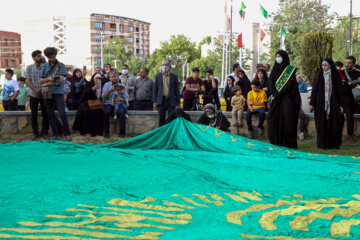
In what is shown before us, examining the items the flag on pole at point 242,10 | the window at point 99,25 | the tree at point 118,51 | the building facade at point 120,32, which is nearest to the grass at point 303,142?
the flag on pole at point 242,10

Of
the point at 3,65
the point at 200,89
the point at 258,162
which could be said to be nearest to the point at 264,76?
the point at 200,89

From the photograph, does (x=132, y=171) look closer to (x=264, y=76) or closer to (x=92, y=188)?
(x=92, y=188)

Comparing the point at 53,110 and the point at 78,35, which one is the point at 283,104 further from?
the point at 78,35

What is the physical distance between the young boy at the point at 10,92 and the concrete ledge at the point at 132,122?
178cm

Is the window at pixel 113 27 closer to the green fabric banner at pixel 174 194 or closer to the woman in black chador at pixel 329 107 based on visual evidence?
the woman in black chador at pixel 329 107

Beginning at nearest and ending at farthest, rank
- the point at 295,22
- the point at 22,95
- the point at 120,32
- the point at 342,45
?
1. the point at 22,95
2. the point at 342,45
3. the point at 295,22
4. the point at 120,32

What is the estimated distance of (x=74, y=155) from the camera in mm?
5359

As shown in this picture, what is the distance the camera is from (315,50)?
34.1ft

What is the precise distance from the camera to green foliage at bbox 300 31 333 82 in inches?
405

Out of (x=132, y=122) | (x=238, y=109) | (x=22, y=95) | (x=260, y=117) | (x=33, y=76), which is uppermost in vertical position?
(x=33, y=76)

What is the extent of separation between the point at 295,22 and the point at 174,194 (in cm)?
3572

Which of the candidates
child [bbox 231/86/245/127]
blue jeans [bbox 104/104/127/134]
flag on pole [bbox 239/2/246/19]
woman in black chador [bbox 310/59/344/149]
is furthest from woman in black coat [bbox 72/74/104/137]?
flag on pole [bbox 239/2/246/19]

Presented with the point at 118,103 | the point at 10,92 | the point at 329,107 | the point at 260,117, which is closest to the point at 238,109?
the point at 260,117

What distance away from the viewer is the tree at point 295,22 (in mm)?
34656
